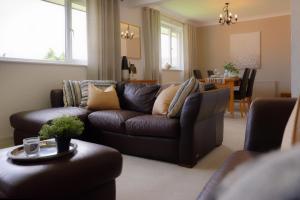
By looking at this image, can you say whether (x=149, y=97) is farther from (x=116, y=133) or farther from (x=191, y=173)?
(x=191, y=173)

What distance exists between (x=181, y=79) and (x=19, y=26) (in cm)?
465

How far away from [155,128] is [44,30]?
2522mm

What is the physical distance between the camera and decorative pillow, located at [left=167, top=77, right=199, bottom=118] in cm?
242

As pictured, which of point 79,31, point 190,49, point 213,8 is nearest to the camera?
point 79,31

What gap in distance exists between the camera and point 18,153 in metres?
1.48

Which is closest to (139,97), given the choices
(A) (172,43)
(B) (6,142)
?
(B) (6,142)

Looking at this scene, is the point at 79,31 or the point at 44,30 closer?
the point at 44,30

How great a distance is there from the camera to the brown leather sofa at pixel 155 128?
2.27 meters

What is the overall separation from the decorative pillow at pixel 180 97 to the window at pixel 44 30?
2.28m

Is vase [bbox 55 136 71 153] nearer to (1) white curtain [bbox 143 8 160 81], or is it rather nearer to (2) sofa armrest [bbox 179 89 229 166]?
(2) sofa armrest [bbox 179 89 229 166]

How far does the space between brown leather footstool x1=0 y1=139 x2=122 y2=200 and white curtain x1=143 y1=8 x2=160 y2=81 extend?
418cm

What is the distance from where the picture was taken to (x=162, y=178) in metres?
2.03

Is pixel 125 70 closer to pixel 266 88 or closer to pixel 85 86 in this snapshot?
pixel 85 86

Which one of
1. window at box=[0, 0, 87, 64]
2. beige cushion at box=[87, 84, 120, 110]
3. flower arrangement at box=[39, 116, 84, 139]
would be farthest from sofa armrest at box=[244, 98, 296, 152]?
window at box=[0, 0, 87, 64]
